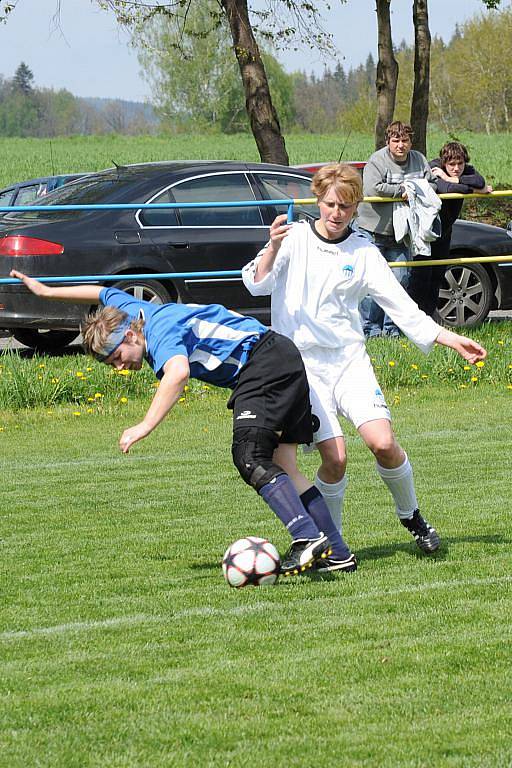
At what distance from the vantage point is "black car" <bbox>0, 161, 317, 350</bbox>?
1182 centimetres

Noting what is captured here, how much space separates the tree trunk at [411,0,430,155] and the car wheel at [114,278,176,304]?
452 inches

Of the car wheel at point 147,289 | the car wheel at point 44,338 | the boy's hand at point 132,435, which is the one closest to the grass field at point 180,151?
the car wheel at point 44,338

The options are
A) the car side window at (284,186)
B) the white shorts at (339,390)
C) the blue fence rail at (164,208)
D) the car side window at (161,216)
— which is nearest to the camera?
the white shorts at (339,390)

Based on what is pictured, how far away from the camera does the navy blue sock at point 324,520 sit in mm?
5582

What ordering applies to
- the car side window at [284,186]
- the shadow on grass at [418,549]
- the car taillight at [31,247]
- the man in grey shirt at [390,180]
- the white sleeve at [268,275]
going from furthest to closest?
the car side window at [284,186]
the car taillight at [31,247]
the man in grey shirt at [390,180]
the shadow on grass at [418,549]
the white sleeve at [268,275]

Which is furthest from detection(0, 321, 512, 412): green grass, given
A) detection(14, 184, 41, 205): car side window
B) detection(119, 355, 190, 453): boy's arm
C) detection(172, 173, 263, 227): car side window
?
detection(14, 184, 41, 205): car side window

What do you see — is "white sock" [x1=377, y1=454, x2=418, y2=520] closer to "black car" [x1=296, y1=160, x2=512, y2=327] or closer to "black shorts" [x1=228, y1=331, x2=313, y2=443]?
"black shorts" [x1=228, y1=331, x2=313, y2=443]

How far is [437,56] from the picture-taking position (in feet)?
316

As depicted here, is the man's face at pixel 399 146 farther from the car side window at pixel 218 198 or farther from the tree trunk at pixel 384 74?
the tree trunk at pixel 384 74

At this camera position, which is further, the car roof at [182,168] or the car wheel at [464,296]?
the car wheel at [464,296]

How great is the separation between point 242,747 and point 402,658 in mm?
940

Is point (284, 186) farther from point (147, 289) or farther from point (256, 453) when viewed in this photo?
point (256, 453)

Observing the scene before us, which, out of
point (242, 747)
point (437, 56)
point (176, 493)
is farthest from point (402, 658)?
point (437, 56)

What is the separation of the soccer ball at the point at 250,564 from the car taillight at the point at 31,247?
690 cm
